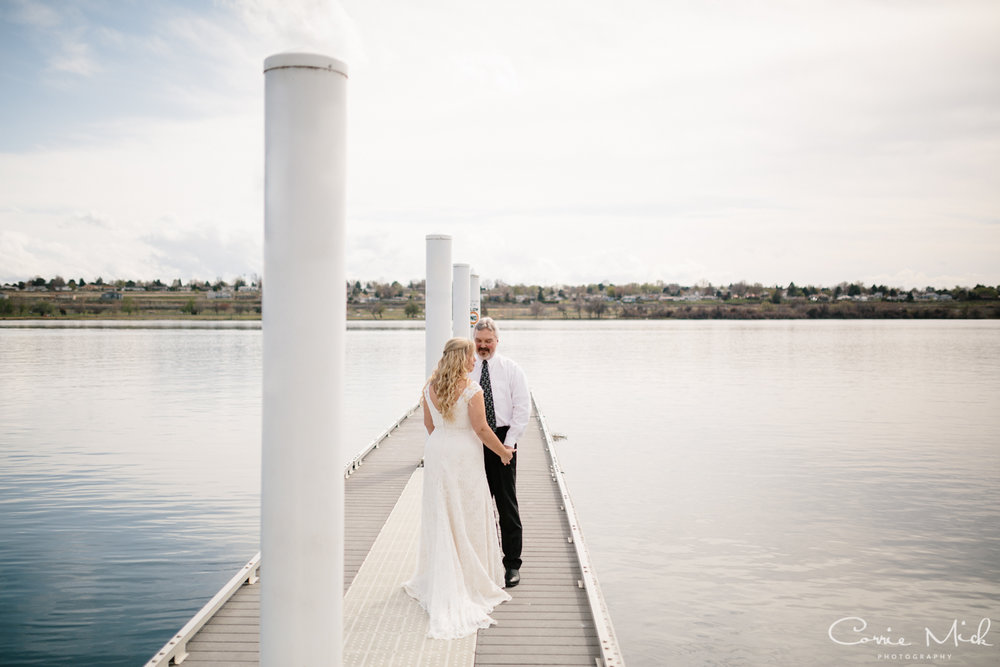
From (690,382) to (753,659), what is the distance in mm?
20341

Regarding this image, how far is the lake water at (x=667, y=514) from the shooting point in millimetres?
6473

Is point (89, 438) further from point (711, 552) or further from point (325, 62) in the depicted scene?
point (325, 62)

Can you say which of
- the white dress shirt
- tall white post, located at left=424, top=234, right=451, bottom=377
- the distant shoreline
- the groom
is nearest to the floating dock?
the groom


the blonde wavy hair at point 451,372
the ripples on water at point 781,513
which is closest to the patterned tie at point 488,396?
the blonde wavy hair at point 451,372

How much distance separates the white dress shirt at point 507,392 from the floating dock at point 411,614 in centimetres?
116

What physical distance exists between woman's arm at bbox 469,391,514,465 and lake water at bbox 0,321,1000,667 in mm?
2307

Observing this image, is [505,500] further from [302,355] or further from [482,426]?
[302,355]

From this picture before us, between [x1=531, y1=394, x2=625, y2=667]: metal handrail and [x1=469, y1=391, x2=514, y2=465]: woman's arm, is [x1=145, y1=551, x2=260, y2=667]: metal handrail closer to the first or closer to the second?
[x1=469, y1=391, x2=514, y2=465]: woman's arm

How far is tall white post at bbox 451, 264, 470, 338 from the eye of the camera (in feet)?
49.2

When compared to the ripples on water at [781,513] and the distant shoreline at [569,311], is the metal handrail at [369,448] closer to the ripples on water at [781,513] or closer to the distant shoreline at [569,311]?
the ripples on water at [781,513]

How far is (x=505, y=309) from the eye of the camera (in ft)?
389

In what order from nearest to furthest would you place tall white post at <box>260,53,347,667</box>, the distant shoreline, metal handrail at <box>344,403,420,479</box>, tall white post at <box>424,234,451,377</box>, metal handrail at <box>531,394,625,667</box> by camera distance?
tall white post at <box>260,53,347,667</box>, metal handrail at <box>531,394,625,667</box>, metal handrail at <box>344,403,420,479</box>, tall white post at <box>424,234,451,377</box>, the distant shoreline

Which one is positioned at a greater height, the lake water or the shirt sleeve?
the shirt sleeve

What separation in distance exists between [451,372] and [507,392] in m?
0.65
